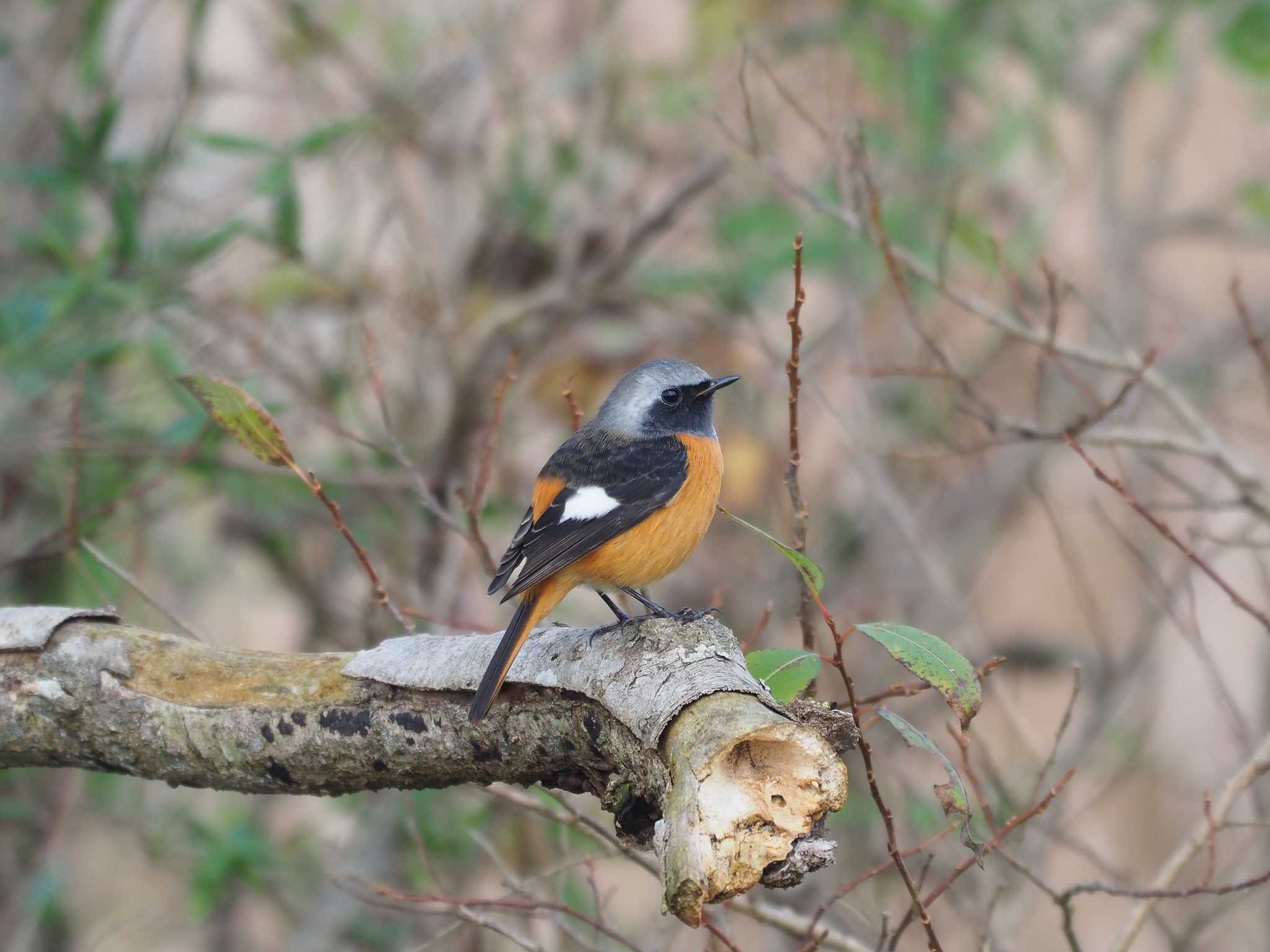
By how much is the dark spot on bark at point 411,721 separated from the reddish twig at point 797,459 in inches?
31.8

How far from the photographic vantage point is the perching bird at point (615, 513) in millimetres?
3207

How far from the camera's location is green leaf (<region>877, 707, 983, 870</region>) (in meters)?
1.99

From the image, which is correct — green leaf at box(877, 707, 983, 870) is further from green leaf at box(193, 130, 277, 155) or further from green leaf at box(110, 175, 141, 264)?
green leaf at box(110, 175, 141, 264)

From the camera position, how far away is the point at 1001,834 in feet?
8.50

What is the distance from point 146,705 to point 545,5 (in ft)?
25.5

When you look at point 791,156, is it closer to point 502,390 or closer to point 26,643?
point 502,390

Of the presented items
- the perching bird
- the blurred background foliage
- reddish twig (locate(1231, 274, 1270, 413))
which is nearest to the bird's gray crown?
the perching bird

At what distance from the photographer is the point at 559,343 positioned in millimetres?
7035

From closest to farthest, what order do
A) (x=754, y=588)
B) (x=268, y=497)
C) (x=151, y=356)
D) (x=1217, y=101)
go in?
(x=151, y=356) < (x=268, y=497) < (x=754, y=588) < (x=1217, y=101)

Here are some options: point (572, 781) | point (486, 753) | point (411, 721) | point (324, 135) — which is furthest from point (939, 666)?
point (324, 135)

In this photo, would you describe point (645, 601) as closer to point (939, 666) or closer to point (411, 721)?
point (411, 721)

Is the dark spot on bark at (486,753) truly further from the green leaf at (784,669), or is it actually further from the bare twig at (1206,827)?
the bare twig at (1206,827)

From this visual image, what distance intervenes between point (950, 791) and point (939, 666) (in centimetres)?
22

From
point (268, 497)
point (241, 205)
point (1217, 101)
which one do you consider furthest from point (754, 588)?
point (1217, 101)
